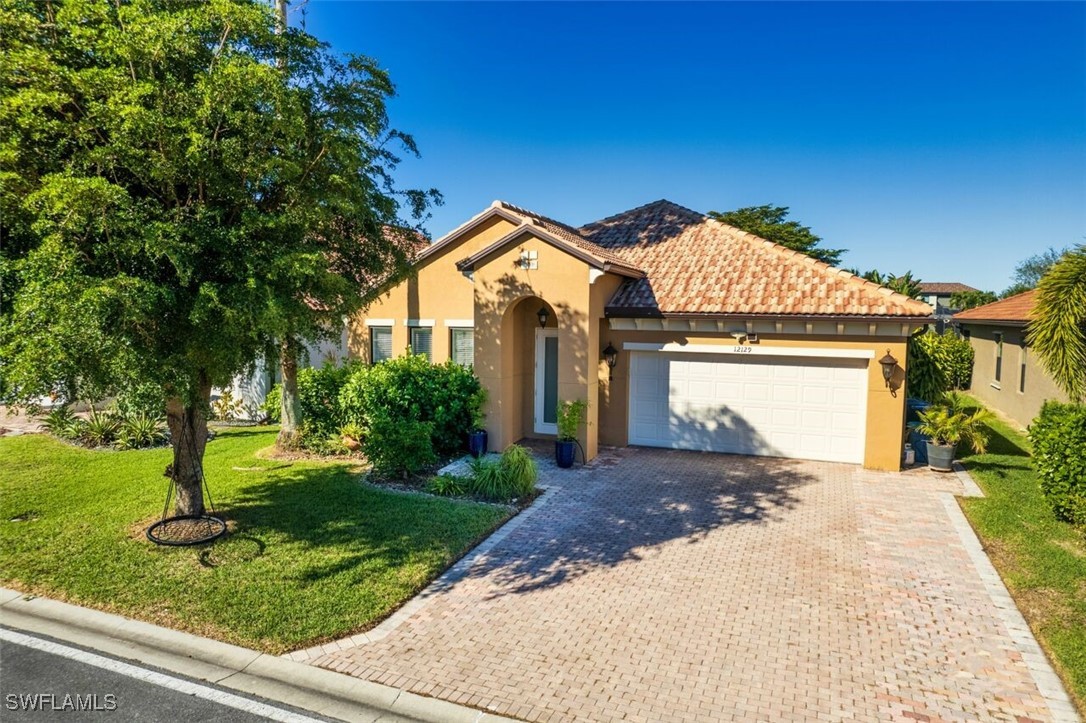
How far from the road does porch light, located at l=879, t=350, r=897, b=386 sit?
479 inches

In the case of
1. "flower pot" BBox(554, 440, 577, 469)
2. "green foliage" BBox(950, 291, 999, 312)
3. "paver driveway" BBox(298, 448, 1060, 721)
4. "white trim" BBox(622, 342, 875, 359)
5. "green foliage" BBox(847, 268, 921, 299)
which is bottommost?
"paver driveway" BBox(298, 448, 1060, 721)

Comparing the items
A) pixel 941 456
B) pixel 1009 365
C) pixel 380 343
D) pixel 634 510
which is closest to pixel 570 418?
pixel 634 510

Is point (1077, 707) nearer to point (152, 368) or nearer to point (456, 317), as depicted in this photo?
point (152, 368)

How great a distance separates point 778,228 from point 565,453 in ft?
110

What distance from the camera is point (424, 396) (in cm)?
1344

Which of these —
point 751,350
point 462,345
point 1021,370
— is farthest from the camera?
point 1021,370

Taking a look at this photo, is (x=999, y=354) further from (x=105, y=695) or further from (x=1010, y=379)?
(x=105, y=695)

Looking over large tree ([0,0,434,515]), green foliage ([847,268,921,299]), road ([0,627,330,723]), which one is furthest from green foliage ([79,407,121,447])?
green foliage ([847,268,921,299])

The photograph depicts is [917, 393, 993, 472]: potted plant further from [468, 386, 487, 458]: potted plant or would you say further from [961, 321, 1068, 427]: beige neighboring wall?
[468, 386, 487, 458]: potted plant

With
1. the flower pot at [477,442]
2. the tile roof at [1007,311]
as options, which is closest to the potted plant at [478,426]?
the flower pot at [477,442]

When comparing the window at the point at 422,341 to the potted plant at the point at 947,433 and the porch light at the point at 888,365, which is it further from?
the potted plant at the point at 947,433

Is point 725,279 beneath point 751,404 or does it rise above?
above

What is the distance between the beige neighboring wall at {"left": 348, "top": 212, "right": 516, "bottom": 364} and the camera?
1669 cm

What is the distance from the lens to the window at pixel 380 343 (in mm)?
18109
